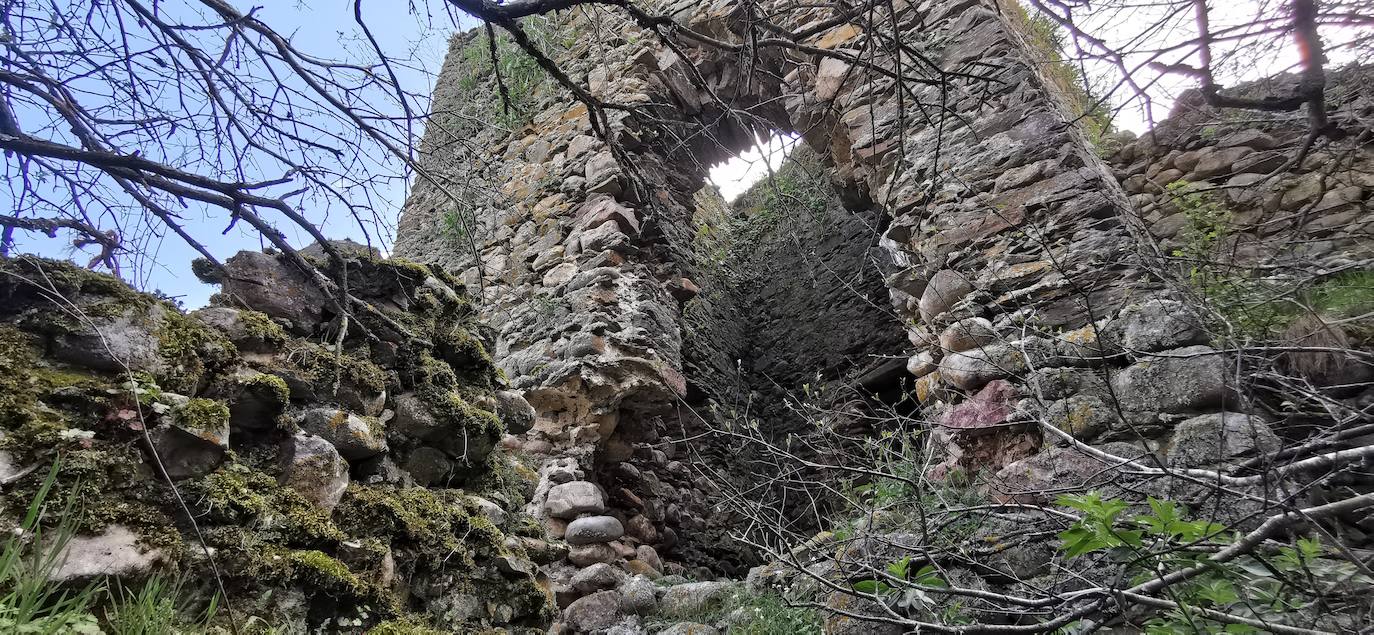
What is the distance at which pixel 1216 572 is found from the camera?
3.92 ft

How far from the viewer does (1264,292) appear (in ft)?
6.93

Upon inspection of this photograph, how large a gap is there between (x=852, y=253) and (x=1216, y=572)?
565cm

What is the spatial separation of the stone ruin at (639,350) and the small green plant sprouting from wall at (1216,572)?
184 millimetres

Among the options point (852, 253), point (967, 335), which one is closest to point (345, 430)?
point (967, 335)

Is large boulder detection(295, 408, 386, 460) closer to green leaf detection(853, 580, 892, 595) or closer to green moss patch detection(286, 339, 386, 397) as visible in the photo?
green moss patch detection(286, 339, 386, 397)

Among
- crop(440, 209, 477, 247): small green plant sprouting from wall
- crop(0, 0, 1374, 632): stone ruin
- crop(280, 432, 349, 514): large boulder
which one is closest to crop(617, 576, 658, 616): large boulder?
crop(0, 0, 1374, 632): stone ruin

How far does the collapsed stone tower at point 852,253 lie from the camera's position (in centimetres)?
213

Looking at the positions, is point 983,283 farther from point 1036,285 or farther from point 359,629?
point 359,629

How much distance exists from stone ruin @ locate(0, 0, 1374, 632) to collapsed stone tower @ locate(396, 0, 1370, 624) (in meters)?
0.02

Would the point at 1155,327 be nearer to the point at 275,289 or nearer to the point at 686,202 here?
the point at 275,289

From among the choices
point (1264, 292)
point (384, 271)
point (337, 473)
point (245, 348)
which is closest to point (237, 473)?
point (337, 473)

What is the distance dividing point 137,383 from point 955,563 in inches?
80.3

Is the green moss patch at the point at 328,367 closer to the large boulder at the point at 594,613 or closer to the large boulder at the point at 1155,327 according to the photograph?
the large boulder at the point at 594,613

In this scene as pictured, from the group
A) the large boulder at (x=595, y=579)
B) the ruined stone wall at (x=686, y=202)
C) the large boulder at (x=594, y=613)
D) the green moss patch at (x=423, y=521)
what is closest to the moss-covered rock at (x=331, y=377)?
the green moss patch at (x=423, y=521)
